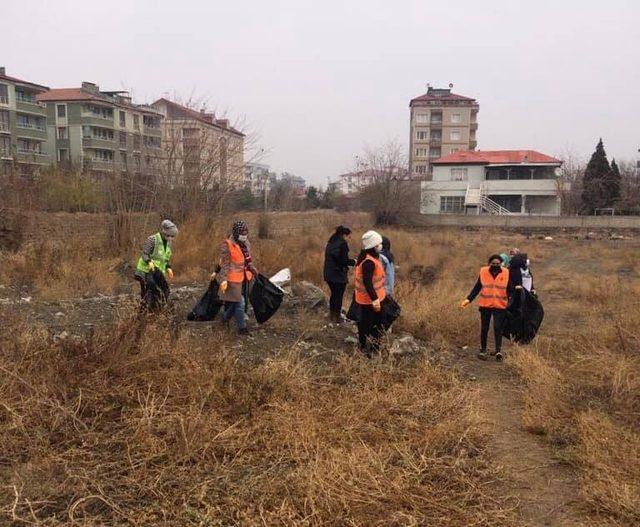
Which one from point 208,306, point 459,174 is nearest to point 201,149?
point 208,306

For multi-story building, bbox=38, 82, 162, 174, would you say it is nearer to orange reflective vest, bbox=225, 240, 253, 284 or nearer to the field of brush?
orange reflective vest, bbox=225, 240, 253, 284

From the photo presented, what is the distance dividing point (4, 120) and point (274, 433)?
5161 cm

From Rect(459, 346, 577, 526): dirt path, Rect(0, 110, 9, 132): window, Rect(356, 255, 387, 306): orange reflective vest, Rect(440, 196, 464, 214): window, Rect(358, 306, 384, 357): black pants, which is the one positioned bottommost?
Rect(459, 346, 577, 526): dirt path

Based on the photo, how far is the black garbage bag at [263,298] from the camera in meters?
6.61

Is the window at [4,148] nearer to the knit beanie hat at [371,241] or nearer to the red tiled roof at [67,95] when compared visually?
the red tiled roof at [67,95]

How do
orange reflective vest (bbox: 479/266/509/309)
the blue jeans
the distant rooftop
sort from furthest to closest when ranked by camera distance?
the distant rooftop
orange reflective vest (bbox: 479/266/509/309)
the blue jeans

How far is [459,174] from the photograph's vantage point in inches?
1901

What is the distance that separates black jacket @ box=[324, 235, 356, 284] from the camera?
7.50 metres

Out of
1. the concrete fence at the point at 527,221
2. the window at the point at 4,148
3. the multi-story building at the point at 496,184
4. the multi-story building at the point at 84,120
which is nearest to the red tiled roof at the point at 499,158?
the multi-story building at the point at 496,184

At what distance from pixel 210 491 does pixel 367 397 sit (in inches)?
66.6

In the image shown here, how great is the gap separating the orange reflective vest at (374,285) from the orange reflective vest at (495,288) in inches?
61.6

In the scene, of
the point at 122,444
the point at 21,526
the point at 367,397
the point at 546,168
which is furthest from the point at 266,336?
the point at 546,168

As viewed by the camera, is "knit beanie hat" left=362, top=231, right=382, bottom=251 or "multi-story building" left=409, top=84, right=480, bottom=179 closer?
"knit beanie hat" left=362, top=231, right=382, bottom=251

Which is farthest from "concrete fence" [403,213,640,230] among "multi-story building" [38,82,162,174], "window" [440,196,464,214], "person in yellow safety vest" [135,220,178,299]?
"person in yellow safety vest" [135,220,178,299]
